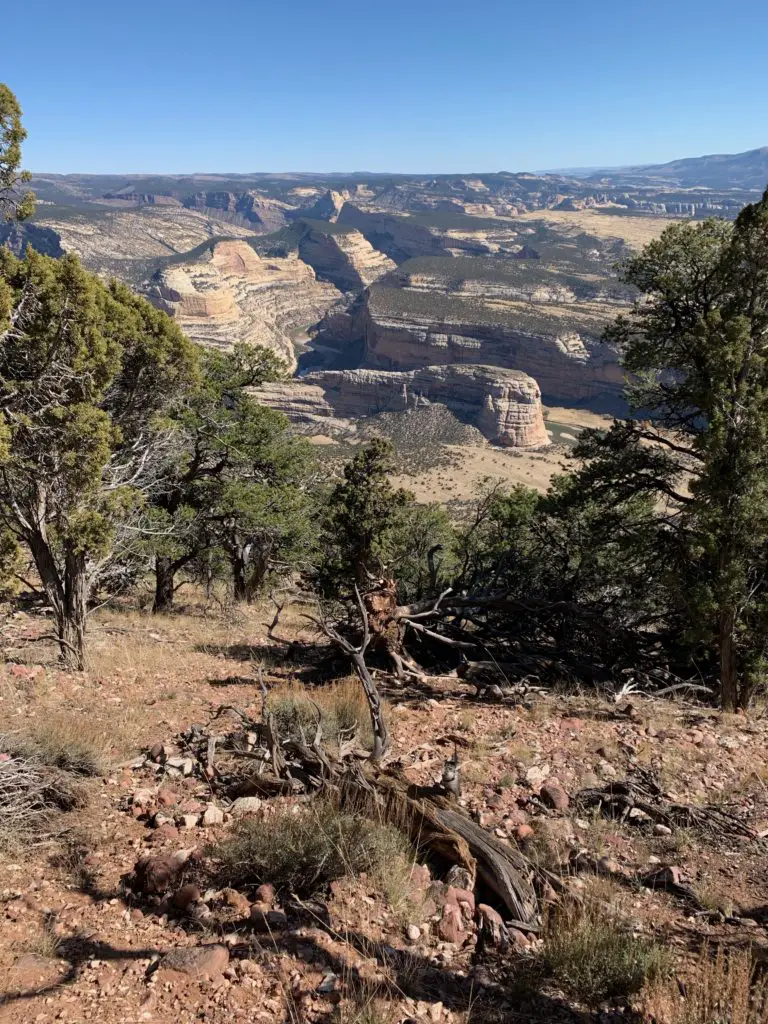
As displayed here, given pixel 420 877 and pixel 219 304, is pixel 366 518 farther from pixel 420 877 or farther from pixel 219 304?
pixel 219 304

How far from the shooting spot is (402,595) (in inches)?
683

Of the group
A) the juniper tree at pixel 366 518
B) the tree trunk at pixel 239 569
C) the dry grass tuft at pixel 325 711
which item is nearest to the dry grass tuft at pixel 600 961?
the dry grass tuft at pixel 325 711

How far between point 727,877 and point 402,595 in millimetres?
13085

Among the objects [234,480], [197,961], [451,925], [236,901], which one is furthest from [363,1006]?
[234,480]

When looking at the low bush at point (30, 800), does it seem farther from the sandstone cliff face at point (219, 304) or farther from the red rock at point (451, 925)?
the sandstone cliff face at point (219, 304)

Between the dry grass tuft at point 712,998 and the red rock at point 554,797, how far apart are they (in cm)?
210

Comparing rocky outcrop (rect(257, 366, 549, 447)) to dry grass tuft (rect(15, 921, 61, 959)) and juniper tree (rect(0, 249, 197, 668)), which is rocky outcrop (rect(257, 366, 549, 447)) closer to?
juniper tree (rect(0, 249, 197, 668))

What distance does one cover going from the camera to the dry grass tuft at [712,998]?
9.42 ft

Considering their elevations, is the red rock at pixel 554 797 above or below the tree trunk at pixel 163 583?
above

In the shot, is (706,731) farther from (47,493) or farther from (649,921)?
(47,493)

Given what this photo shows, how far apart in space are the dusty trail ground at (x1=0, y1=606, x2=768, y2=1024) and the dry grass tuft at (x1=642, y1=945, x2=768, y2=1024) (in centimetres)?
19

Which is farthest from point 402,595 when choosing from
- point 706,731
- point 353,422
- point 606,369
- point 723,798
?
point 606,369

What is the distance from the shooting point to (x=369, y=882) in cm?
399

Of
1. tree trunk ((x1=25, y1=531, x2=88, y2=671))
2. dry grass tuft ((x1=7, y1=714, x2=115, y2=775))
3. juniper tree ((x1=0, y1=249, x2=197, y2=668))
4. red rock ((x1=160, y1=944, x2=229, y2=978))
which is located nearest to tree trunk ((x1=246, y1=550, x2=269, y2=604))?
juniper tree ((x1=0, y1=249, x2=197, y2=668))
